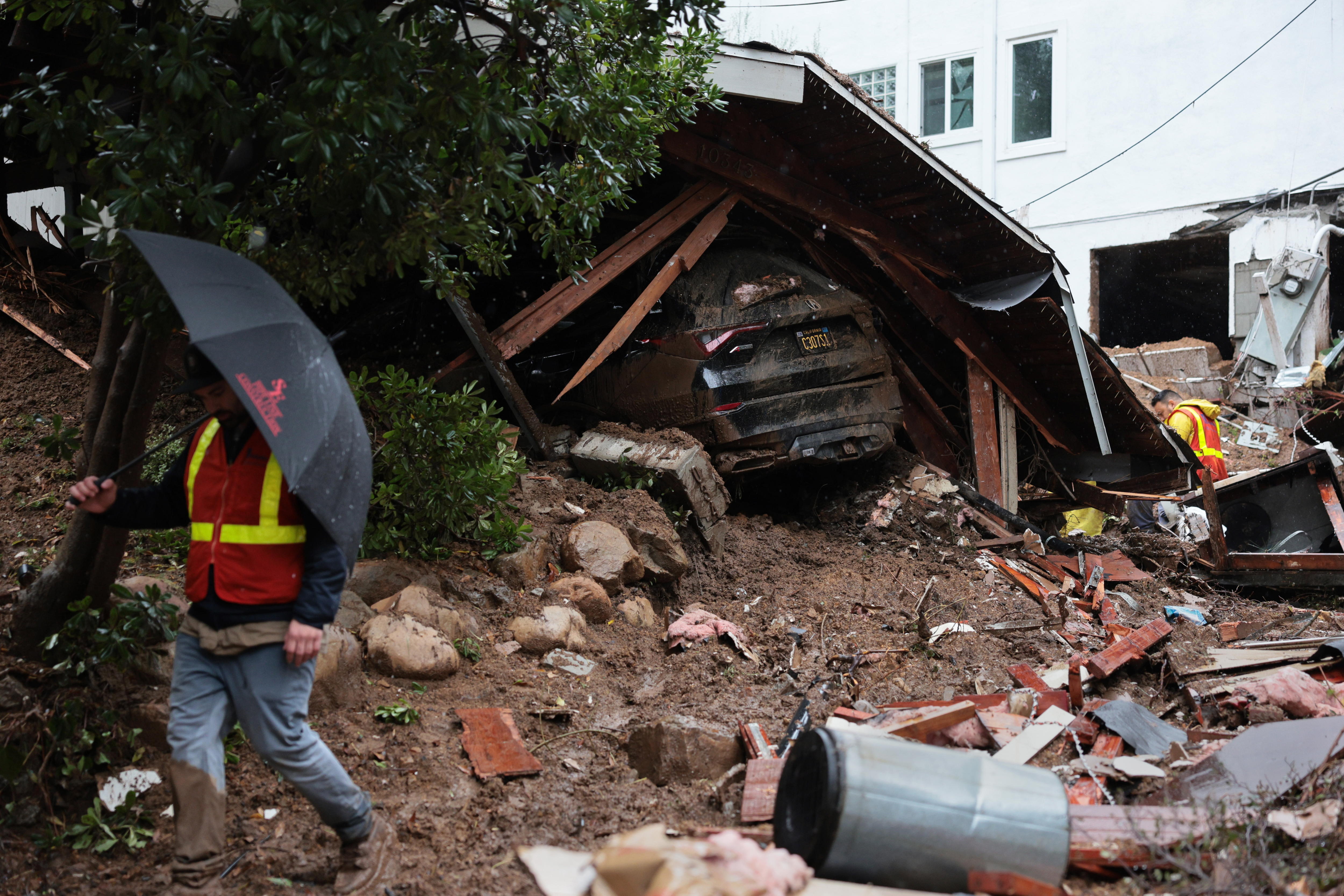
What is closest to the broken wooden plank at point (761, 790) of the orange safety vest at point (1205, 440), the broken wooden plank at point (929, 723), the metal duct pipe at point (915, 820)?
the metal duct pipe at point (915, 820)

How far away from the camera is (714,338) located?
21.9 feet

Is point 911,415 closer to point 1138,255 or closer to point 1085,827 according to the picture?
point 1085,827

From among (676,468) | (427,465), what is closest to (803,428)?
(676,468)

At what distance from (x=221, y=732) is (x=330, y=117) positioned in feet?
6.60

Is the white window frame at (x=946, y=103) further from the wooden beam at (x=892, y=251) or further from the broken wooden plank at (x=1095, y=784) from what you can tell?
the broken wooden plank at (x=1095, y=784)

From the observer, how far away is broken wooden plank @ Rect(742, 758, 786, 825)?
3.25 meters

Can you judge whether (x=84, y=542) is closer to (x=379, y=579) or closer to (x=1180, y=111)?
(x=379, y=579)

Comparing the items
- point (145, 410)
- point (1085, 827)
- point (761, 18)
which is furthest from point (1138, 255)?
point (145, 410)

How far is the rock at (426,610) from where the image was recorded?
179 inches

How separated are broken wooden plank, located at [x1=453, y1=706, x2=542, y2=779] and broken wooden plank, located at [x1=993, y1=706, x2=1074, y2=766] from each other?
1952 mm

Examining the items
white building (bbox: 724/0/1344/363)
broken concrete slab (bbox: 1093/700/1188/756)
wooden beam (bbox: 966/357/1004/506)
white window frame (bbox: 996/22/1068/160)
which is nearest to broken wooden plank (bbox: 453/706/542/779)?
broken concrete slab (bbox: 1093/700/1188/756)

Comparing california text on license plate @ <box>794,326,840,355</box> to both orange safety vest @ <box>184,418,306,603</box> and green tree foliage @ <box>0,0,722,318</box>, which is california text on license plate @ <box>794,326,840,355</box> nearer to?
green tree foliage @ <box>0,0,722,318</box>

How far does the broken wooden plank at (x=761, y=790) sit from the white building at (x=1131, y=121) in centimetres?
1262

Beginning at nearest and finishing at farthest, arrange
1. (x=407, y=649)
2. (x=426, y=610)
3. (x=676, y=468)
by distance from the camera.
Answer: (x=407, y=649)
(x=426, y=610)
(x=676, y=468)
